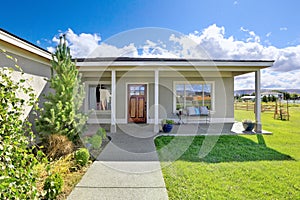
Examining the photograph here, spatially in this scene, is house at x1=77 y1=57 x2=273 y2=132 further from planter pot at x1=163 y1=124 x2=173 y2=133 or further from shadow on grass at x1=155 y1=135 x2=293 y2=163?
shadow on grass at x1=155 y1=135 x2=293 y2=163

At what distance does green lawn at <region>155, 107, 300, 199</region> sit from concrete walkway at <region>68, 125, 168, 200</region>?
26 cm

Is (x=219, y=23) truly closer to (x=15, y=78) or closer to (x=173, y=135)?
(x=173, y=135)

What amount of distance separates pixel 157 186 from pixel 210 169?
1396mm

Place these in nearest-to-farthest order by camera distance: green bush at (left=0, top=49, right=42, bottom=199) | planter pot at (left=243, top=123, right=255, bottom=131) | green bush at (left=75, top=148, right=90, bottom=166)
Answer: green bush at (left=0, top=49, right=42, bottom=199) < green bush at (left=75, top=148, right=90, bottom=166) < planter pot at (left=243, top=123, right=255, bottom=131)

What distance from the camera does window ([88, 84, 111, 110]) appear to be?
10516mm

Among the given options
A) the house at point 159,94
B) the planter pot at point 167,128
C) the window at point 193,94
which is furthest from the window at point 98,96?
the planter pot at point 167,128

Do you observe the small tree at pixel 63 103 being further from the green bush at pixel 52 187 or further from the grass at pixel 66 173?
the green bush at pixel 52 187

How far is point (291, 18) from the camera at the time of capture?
9656mm

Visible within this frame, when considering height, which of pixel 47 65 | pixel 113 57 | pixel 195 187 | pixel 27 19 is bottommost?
pixel 195 187

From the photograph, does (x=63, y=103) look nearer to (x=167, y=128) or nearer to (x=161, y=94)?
(x=167, y=128)

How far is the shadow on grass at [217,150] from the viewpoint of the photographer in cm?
480

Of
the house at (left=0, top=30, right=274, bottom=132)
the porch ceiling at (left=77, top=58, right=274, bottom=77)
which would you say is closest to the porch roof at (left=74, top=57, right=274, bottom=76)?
the porch ceiling at (left=77, top=58, right=274, bottom=77)

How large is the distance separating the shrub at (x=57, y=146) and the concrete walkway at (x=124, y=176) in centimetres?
78

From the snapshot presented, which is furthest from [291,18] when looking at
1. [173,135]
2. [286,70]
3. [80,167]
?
[286,70]
